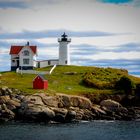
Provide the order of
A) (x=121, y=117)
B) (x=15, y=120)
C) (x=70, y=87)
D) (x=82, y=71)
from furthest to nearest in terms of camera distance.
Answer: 1. (x=82, y=71)
2. (x=70, y=87)
3. (x=121, y=117)
4. (x=15, y=120)

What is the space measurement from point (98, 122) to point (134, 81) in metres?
25.7

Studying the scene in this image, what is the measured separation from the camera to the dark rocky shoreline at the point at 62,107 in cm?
10512

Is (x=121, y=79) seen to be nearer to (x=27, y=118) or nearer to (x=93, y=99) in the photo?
(x=93, y=99)

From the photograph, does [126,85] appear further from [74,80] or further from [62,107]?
[62,107]

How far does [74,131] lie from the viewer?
91.9 meters

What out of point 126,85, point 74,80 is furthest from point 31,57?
point 126,85

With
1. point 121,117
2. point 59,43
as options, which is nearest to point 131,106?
point 121,117

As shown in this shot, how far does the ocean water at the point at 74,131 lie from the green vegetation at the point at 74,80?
16823 mm

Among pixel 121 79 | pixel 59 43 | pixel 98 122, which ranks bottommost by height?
pixel 98 122

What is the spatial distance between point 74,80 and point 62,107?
21.5 metres

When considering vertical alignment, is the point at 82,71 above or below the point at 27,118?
above

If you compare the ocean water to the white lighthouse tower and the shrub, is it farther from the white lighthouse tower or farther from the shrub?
the white lighthouse tower

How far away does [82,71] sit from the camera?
141m

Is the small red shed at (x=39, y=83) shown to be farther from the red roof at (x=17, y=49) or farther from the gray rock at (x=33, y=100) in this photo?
the red roof at (x=17, y=49)
